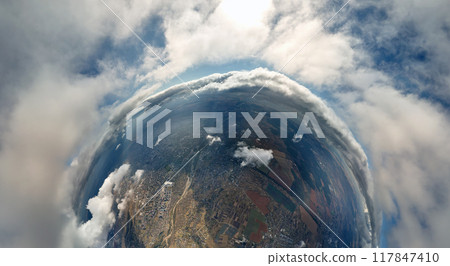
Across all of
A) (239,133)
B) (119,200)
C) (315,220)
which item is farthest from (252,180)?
(119,200)

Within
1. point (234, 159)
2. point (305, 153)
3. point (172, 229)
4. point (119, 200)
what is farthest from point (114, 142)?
point (305, 153)

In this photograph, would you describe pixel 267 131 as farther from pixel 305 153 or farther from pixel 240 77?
pixel 240 77

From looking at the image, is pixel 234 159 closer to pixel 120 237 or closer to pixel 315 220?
pixel 315 220

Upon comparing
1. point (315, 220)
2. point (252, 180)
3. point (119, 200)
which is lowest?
point (315, 220)

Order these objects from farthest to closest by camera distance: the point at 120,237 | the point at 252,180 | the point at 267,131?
the point at 252,180, the point at 267,131, the point at 120,237

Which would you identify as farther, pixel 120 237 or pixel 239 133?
pixel 239 133

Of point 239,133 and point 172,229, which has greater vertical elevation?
point 239,133

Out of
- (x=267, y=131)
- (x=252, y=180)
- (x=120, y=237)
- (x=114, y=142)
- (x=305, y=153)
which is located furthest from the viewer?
(x=252, y=180)
